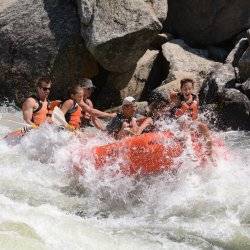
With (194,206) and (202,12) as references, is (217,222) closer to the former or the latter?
(194,206)

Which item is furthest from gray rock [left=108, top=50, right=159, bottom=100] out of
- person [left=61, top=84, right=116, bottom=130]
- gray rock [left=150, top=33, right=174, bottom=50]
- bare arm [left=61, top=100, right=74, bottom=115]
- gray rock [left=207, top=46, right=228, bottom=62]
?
bare arm [left=61, top=100, right=74, bottom=115]

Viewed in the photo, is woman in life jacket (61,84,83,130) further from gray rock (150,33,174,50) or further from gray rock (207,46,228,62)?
gray rock (207,46,228,62)

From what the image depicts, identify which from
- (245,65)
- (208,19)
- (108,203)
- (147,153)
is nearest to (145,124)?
(147,153)

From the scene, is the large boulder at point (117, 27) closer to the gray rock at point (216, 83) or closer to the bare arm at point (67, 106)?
the gray rock at point (216, 83)

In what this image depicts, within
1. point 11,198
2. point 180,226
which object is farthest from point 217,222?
point 11,198

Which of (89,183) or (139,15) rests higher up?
(139,15)

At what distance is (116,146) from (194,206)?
1.20 meters

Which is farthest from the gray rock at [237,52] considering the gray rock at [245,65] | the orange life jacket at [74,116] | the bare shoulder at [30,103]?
the bare shoulder at [30,103]

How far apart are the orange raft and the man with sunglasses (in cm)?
169

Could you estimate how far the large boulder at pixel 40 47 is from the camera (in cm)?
1114

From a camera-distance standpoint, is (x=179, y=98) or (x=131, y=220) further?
(x=179, y=98)

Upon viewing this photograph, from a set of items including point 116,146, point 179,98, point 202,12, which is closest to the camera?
point 116,146

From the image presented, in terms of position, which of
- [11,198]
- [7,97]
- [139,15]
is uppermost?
[139,15]

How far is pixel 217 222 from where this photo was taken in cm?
585
